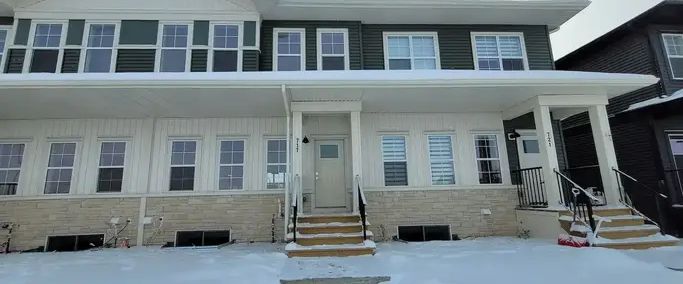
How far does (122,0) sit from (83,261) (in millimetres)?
6247

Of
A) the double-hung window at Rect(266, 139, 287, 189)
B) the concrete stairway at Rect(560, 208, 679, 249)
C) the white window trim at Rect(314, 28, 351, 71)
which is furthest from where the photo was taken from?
the white window trim at Rect(314, 28, 351, 71)

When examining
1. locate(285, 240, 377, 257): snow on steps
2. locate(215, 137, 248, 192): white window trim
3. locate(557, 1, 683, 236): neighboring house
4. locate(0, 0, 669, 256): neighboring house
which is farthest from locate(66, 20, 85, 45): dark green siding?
locate(557, 1, 683, 236): neighboring house

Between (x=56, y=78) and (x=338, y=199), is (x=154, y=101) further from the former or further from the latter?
(x=338, y=199)

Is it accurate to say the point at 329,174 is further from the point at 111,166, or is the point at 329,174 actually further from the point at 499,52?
the point at 499,52

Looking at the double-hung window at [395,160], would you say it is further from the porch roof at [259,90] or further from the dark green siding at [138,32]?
the dark green siding at [138,32]

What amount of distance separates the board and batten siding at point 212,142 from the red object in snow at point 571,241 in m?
5.88

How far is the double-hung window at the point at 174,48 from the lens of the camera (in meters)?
8.29

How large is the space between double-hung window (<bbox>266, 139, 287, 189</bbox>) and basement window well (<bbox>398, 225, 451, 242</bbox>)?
2993mm

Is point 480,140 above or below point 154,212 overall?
above

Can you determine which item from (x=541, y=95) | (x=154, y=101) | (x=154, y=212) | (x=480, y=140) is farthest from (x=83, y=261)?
(x=541, y=95)

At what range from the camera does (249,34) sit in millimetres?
8484

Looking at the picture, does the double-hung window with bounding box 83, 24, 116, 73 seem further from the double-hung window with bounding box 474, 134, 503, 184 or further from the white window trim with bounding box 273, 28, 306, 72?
the double-hung window with bounding box 474, 134, 503, 184

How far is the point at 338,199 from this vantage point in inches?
307

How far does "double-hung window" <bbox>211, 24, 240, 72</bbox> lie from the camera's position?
8.35 meters
